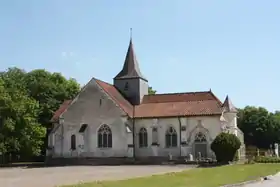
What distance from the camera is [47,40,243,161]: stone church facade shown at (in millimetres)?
50938

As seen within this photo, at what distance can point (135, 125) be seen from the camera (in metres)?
53.5

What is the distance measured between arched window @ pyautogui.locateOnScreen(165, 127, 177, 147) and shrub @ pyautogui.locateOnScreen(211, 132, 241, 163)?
7212 mm

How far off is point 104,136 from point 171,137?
798 cm

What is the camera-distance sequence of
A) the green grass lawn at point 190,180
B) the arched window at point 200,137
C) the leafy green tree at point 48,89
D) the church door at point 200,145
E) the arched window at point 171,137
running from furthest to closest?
1. the leafy green tree at point 48,89
2. the arched window at point 171,137
3. the arched window at point 200,137
4. the church door at point 200,145
5. the green grass lawn at point 190,180

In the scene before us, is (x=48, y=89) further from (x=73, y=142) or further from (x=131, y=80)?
(x=73, y=142)

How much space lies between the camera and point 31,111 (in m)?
57.7

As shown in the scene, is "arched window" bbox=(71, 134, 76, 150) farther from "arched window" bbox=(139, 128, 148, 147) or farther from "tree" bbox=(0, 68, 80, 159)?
"arched window" bbox=(139, 128, 148, 147)

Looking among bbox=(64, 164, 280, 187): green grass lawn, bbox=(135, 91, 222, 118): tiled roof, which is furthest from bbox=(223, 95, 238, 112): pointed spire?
bbox=(64, 164, 280, 187): green grass lawn

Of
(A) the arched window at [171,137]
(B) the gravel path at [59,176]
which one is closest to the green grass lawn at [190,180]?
(B) the gravel path at [59,176]

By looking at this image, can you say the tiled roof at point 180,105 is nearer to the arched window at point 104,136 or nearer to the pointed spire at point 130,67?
the pointed spire at point 130,67

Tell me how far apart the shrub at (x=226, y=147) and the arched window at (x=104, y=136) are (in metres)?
13.3

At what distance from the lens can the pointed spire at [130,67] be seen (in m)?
58.8

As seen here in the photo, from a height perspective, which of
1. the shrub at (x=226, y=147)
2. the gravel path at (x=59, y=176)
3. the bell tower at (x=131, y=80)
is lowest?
the gravel path at (x=59, y=176)

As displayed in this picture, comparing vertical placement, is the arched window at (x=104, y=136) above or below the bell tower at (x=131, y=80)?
below
